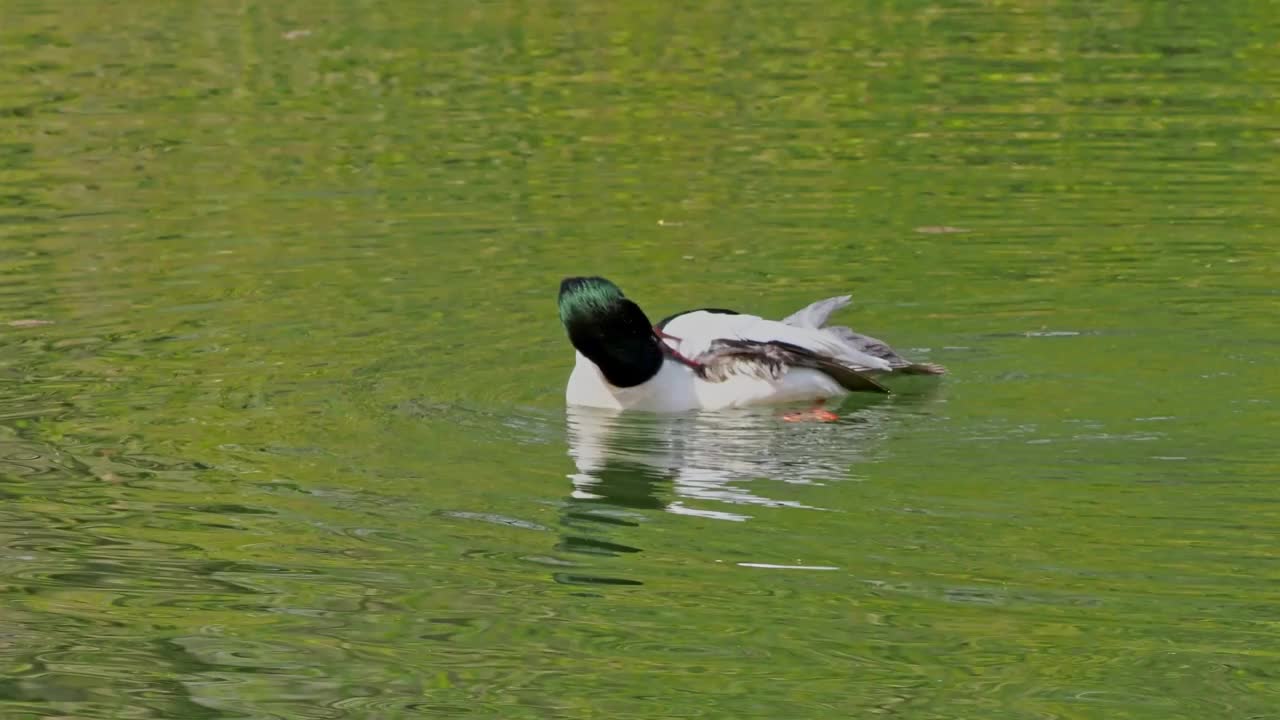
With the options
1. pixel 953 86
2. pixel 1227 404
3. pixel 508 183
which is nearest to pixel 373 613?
pixel 1227 404

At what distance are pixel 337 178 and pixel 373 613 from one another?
9160mm

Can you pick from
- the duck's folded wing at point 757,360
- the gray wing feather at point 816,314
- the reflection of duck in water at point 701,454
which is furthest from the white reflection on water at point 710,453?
the gray wing feather at point 816,314

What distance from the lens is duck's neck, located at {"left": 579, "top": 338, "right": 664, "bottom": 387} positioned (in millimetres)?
10289

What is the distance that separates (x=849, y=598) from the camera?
8.03 meters

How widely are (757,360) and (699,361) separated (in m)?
0.27

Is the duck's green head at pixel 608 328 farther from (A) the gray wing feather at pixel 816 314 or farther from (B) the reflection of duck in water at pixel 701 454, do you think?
(A) the gray wing feather at pixel 816 314

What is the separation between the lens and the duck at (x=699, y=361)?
10281 millimetres

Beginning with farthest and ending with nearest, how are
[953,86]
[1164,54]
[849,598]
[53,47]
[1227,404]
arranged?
[53,47], [1164,54], [953,86], [1227,404], [849,598]

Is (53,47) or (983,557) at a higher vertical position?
(53,47)

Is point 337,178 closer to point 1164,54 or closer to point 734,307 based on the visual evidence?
point 734,307

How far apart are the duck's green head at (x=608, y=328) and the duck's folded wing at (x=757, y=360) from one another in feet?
1.07

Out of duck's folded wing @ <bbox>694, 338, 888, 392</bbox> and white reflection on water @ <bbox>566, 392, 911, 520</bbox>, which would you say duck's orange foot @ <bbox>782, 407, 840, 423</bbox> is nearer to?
white reflection on water @ <bbox>566, 392, 911, 520</bbox>

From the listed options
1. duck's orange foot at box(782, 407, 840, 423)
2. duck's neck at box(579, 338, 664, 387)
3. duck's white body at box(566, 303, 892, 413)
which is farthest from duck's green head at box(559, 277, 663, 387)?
duck's orange foot at box(782, 407, 840, 423)

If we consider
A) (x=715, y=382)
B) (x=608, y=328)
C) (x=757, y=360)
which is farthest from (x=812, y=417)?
(x=608, y=328)
